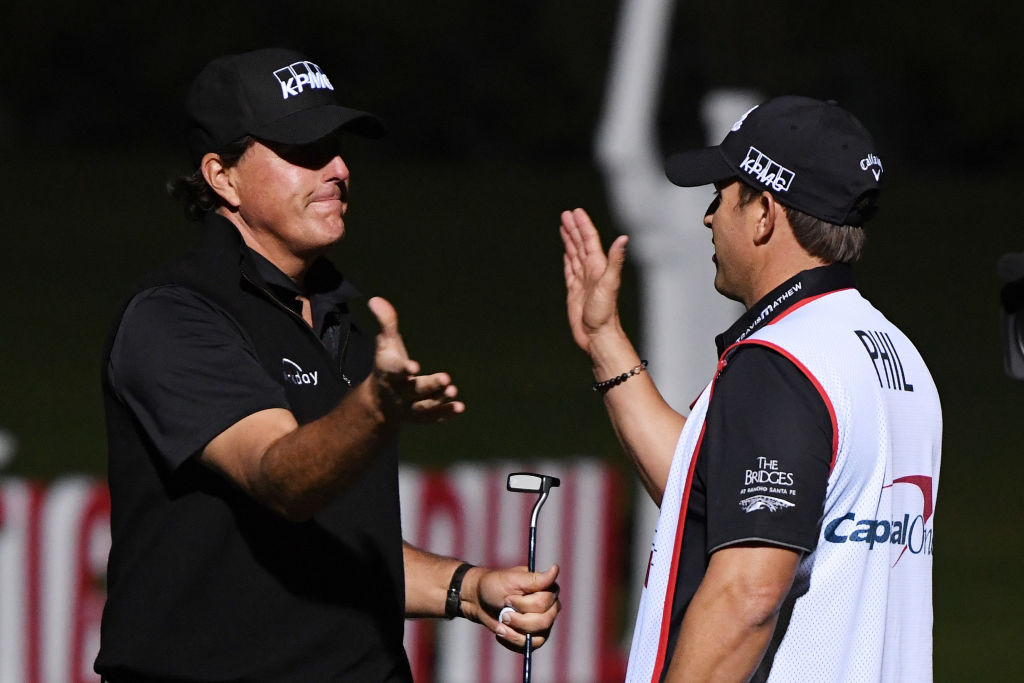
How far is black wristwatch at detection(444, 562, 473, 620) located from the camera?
3.43 metres

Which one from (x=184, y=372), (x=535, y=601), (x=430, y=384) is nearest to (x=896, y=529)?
(x=535, y=601)

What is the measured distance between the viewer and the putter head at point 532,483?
3.15 meters

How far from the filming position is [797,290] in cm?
292

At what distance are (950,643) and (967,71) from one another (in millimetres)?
19284

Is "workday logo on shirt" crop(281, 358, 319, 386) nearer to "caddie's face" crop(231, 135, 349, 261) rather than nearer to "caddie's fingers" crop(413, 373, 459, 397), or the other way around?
"caddie's face" crop(231, 135, 349, 261)

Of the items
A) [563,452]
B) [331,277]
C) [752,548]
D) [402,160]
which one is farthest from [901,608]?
[402,160]

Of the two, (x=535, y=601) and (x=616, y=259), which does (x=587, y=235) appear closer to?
(x=616, y=259)

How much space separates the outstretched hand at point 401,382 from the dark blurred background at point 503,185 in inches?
206

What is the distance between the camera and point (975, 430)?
15.1m

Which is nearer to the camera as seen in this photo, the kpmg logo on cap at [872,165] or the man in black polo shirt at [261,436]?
the man in black polo shirt at [261,436]

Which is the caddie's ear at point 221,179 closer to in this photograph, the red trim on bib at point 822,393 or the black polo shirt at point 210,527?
the black polo shirt at point 210,527

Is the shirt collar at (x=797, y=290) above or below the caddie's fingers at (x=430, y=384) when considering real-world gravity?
above

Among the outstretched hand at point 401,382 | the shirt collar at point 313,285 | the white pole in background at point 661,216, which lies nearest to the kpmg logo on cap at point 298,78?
the shirt collar at point 313,285

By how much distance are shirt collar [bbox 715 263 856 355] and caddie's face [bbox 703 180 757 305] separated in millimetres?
85
